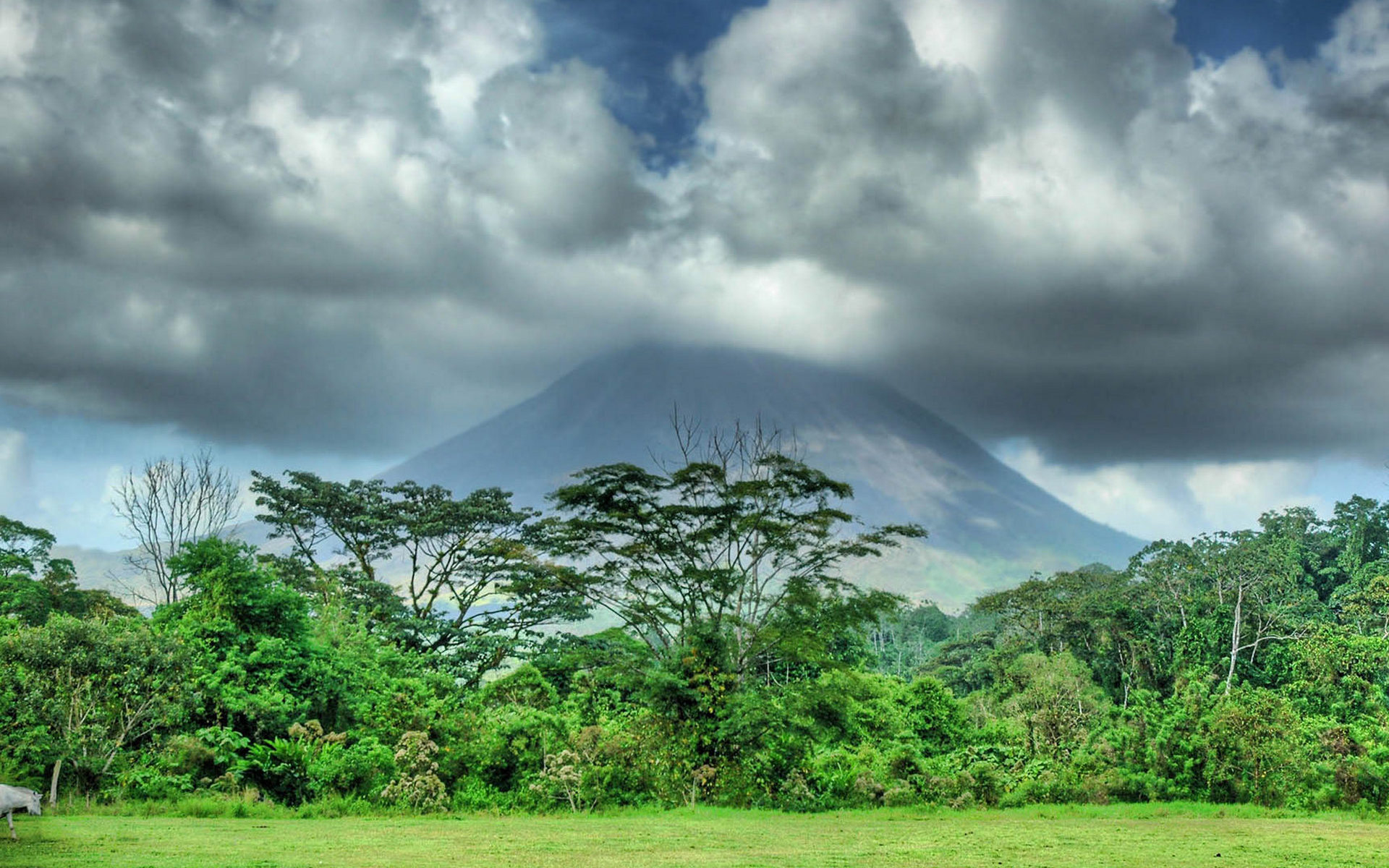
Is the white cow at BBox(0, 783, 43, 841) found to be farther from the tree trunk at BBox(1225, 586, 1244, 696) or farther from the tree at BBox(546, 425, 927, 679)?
the tree trunk at BBox(1225, 586, 1244, 696)

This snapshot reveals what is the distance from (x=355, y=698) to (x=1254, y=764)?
18769mm

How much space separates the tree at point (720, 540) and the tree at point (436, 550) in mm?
13519

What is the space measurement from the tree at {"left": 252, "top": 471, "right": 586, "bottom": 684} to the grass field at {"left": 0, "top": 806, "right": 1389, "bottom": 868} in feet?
69.7

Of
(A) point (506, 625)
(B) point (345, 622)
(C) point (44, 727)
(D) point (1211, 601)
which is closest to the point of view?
(C) point (44, 727)

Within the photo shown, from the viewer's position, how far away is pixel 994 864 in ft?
38.3

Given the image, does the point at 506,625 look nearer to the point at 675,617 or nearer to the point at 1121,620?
the point at 675,617

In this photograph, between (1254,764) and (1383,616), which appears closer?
(1254,764)

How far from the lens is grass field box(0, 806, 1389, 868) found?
37.8 feet

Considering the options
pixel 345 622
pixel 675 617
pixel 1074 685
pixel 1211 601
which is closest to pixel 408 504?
pixel 345 622

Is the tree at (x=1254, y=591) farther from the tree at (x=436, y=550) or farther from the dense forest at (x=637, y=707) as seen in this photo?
the tree at (x=436, y=550)

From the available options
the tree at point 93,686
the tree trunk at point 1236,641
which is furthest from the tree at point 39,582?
the tree trunk at point 1236,641

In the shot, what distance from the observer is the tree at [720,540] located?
24.0 m

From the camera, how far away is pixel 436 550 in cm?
4284

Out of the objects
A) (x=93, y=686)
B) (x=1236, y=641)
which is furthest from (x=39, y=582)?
(x=1236, y=641)
